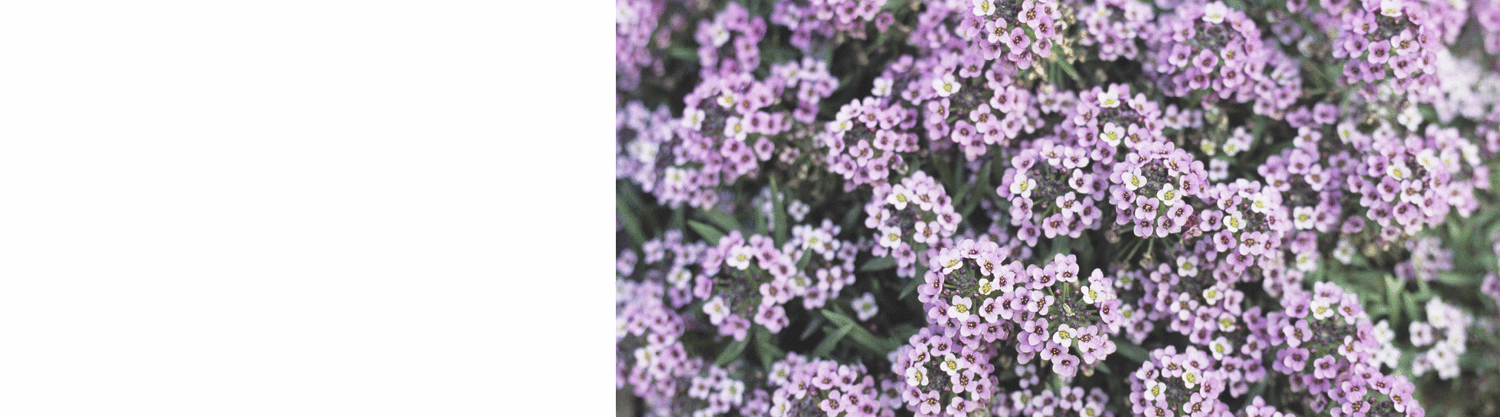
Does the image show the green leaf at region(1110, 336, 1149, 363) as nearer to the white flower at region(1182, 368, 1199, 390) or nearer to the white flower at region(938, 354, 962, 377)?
the white flower at region(1182, 368, 1199, 390)

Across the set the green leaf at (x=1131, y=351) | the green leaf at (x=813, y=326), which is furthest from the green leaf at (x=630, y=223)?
the green leaf at (x=1131, y=351)

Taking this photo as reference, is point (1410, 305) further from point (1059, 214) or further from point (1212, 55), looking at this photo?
point (1059, 214)

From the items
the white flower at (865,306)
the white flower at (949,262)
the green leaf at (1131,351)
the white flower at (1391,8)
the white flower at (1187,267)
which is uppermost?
A: the white flower at (1391,8)

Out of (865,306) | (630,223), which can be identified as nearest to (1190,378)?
(865,306)

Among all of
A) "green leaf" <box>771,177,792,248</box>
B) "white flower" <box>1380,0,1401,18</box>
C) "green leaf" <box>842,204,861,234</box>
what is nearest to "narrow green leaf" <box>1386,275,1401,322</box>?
"white flower" <box>1380,0,1401,18</box>

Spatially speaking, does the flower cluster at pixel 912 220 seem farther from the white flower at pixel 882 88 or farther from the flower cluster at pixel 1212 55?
the flower cluster at pixel 1212 55
